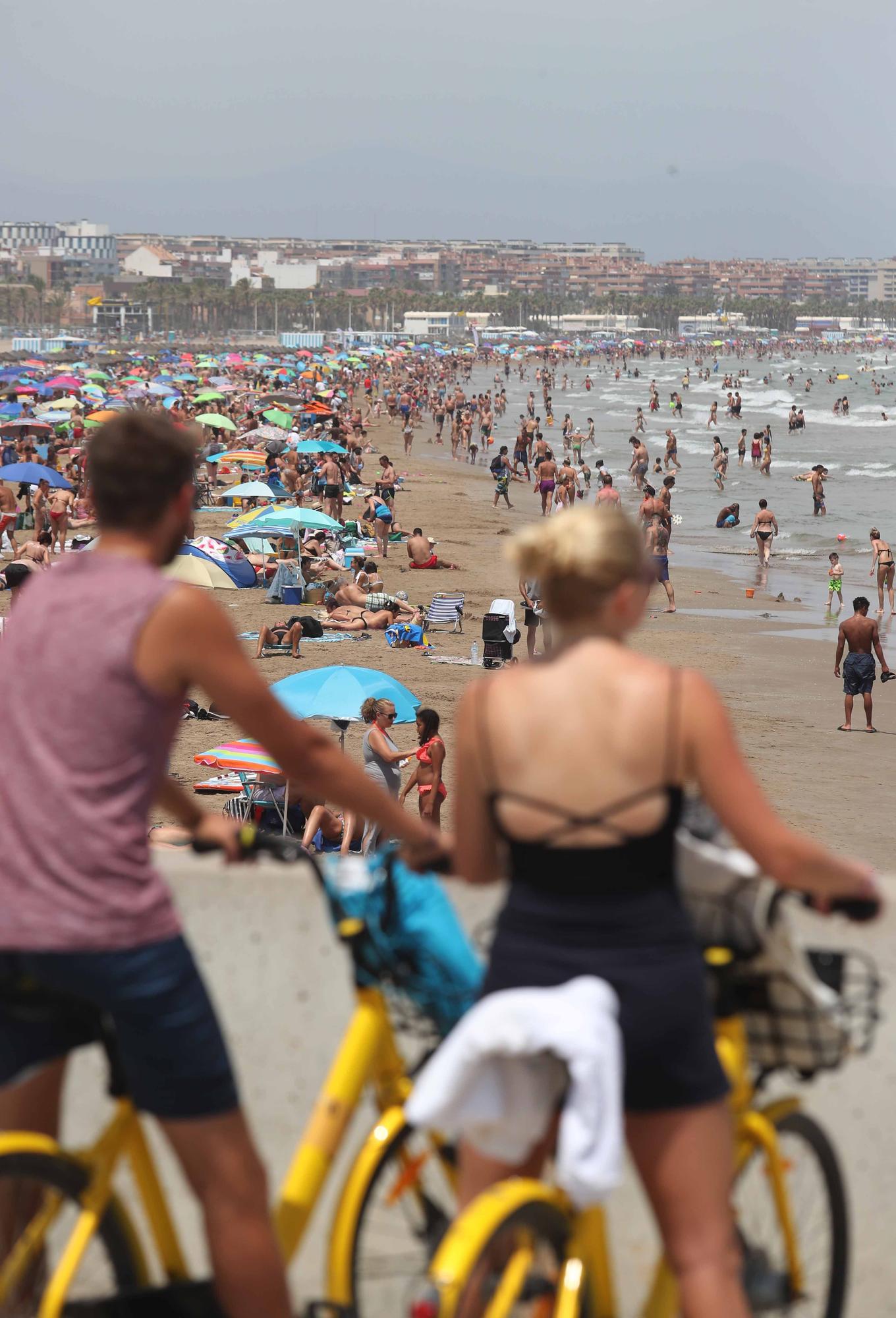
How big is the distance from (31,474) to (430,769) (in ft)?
48.0

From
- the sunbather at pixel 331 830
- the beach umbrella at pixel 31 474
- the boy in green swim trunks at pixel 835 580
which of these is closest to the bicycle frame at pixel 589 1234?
the sunbather at pixel 331 830

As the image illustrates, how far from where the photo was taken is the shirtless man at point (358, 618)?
1773 centimetres

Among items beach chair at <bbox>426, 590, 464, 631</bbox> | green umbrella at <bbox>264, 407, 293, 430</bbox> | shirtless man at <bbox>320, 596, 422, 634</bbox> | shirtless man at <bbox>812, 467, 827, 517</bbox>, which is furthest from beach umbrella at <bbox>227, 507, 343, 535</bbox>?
green umbrella at <bbox>264, 407, 293, 430</bbox>

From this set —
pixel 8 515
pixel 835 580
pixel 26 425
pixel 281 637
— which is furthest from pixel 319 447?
pixel 281 637

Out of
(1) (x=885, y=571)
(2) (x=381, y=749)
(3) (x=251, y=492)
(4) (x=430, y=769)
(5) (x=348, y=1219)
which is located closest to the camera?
(5) (x=348, y=1219)

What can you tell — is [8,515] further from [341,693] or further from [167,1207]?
[167,1207]

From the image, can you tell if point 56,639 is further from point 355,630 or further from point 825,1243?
point 355,630

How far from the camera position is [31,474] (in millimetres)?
22375

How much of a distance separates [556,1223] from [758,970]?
0.44 m

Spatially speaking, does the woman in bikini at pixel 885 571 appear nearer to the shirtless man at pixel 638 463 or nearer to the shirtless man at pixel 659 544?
the shirtless man at pixel 659 544

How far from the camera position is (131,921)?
1911 mm

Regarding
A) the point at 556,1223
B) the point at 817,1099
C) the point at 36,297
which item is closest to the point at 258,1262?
the point at 556,1223

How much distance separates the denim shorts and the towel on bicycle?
26cm

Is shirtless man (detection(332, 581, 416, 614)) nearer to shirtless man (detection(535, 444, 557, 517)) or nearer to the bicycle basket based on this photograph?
shirtless man (detection(535, 444, 557, 517))
